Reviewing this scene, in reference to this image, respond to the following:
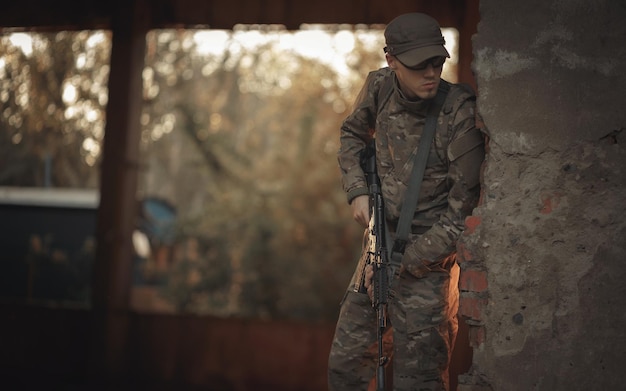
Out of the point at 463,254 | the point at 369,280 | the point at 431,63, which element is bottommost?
the point at 369,280

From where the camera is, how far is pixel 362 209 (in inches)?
132

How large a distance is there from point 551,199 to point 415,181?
1.86ft

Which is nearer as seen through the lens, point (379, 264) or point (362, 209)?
point (379, 264)

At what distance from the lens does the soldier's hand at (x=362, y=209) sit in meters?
3.36

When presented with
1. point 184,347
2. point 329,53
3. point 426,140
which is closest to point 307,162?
point 329,53

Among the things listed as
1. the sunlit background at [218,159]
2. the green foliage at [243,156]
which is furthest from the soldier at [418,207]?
the green foliage at [243,156]

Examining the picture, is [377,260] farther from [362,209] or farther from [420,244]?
[362,209]

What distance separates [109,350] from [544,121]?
4.52 meters

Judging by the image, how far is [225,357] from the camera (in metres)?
6.38

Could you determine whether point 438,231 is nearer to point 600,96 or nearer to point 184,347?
point 600,96

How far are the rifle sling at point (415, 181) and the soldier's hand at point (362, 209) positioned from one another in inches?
7.8

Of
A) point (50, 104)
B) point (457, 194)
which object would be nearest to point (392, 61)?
point (457, 194)

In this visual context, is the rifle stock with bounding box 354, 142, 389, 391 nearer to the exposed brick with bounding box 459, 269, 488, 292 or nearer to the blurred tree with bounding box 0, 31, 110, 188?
the exposed brick with bounding box 459, 269, 488, 292

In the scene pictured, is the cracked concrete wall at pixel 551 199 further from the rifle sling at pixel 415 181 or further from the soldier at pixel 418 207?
the rifle sling at pixel 415 181
